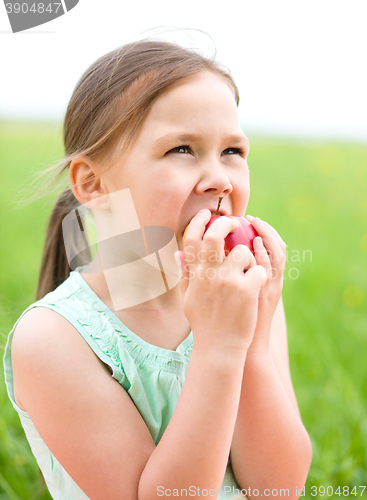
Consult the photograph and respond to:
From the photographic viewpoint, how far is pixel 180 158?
117 centimetres

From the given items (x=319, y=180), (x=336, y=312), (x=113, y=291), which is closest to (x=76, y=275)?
(x=113, y=291)

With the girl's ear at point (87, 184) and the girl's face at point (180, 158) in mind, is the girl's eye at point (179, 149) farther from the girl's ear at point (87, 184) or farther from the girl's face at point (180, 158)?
the girl's ear at point (87, 184)

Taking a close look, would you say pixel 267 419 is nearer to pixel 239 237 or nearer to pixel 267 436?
pixel 267 436

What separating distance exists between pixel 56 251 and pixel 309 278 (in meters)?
2.27

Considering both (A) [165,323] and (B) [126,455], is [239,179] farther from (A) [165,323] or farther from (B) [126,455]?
(B) [126,455]

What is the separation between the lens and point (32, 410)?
1095 millimetres

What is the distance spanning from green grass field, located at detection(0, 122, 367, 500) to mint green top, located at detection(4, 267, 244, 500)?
0.51m

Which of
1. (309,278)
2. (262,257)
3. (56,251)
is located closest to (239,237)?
(262,257)

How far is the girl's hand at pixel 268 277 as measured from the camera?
3.72 feet

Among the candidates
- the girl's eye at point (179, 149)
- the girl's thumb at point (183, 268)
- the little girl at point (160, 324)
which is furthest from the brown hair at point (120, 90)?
the girl's thumb at point (183, 268)

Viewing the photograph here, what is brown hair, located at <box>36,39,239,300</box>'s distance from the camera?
121 cm

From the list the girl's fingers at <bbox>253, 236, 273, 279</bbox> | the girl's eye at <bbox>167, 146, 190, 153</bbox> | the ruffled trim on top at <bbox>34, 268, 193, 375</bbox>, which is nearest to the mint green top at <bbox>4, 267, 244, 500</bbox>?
the ruffled trim on top at <bbox>34, 268, 193, 375</bbox>

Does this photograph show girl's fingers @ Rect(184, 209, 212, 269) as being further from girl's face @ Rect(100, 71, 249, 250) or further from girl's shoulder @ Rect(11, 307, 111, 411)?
girl's shoulder @ Rect(11, 307, 111, 411)

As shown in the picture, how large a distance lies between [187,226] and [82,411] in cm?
51
